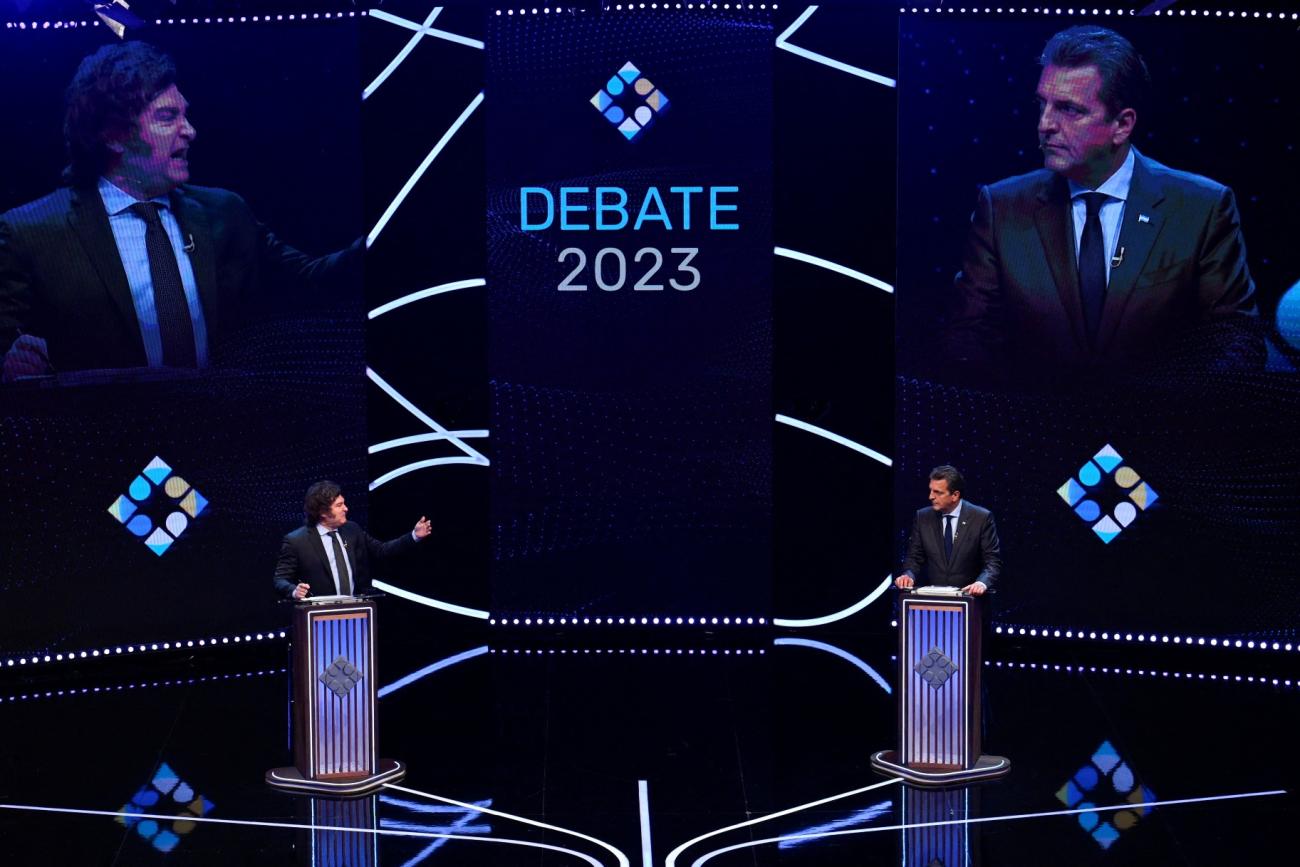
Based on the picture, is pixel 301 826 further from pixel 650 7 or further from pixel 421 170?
pixel 650 7

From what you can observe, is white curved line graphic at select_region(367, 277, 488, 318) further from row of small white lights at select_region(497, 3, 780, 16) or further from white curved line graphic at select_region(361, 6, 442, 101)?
row of small white lights at select_region(497, 3, 780, 16)

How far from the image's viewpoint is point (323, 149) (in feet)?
29.4

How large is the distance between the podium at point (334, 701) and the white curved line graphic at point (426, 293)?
8.18ft

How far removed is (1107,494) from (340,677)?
A: 399 cm

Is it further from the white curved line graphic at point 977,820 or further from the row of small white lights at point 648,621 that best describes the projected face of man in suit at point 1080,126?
the white curved line graphic at point 977,820

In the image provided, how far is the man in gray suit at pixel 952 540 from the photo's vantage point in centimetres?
746

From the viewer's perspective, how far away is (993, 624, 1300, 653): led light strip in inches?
353

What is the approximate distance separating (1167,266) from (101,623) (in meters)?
5.44

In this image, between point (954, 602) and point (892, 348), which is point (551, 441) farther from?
point (954, 602)

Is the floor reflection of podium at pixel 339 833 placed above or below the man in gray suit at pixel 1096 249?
below

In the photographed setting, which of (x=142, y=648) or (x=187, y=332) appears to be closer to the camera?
(x=187, y=332)

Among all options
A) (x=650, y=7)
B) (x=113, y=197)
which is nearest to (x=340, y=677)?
(x=113, y=197)

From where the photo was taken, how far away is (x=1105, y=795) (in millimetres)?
7129

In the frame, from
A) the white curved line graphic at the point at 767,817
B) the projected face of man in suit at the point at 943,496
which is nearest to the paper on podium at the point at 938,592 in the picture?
the projected face of man in suit at the point at 943,496
